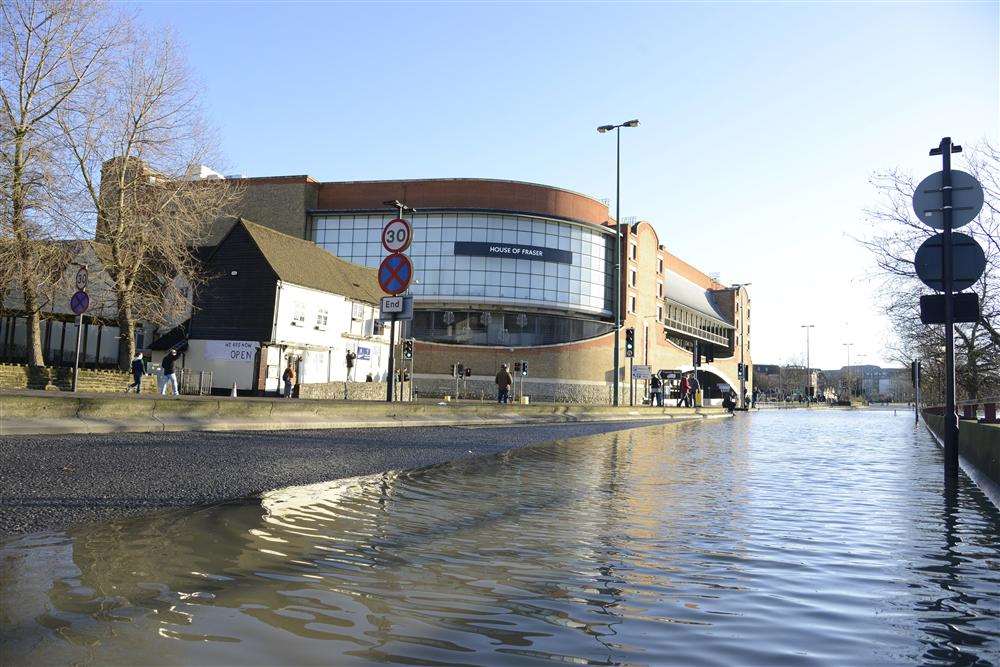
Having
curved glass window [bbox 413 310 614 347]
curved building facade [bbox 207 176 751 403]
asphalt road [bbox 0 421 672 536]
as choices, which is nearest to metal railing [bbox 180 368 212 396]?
asphalt road [bbox 0 421 672 536]

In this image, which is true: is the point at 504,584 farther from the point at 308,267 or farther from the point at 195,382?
the point at 308,267

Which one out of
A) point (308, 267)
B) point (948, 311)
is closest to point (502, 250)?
point (308, 267)

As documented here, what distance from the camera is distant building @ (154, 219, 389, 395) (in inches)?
1444

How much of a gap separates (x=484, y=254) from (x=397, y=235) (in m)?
51.9

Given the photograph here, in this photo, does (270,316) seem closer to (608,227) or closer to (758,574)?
(758,574)

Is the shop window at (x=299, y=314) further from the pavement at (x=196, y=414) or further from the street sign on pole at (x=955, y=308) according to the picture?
the street sign on pole at (x=955, y=308)

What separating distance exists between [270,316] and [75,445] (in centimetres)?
2853

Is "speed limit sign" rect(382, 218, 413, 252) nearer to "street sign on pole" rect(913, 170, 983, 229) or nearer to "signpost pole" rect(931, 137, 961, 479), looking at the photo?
"street sign on pole" rect(913, 170, 983, 229)

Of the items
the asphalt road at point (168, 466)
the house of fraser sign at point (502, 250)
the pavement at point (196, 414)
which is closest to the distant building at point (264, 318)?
the pavement at point (196, 414)

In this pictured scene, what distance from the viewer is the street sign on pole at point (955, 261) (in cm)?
923

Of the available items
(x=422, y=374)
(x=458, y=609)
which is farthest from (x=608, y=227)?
(x=458, y=609)

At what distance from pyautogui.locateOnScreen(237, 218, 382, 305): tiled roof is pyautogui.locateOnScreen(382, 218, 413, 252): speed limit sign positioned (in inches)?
914

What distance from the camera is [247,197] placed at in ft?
235

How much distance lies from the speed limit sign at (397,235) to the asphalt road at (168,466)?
436 cm
